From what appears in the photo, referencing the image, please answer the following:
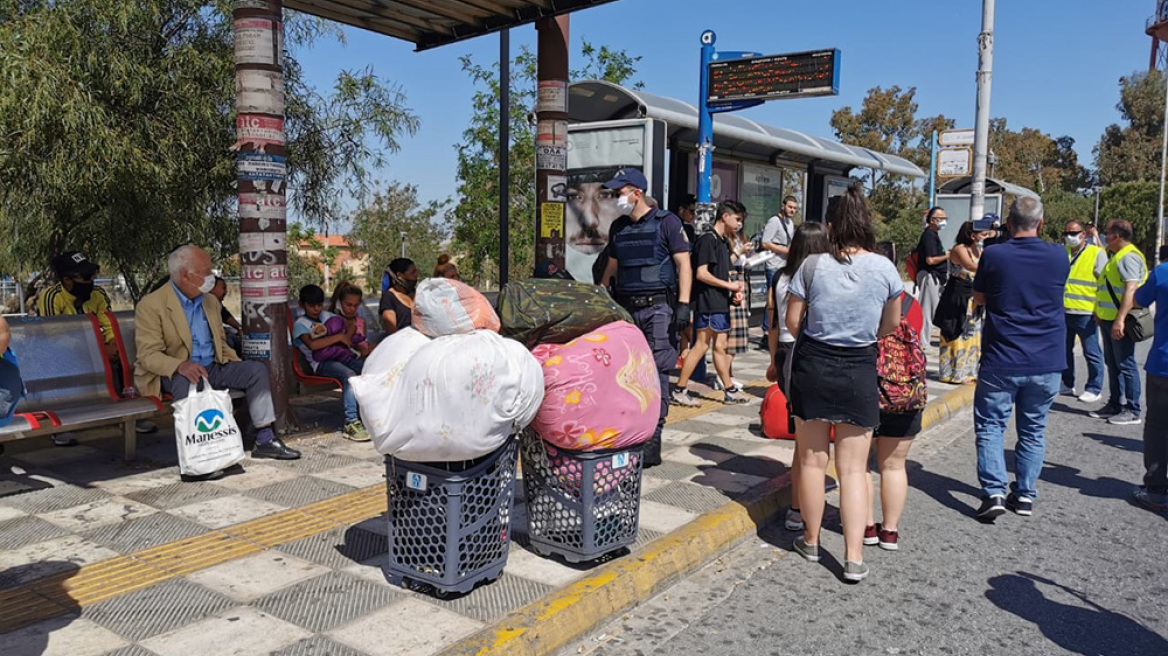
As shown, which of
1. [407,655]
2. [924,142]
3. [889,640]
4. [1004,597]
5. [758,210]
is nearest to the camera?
[407,655]

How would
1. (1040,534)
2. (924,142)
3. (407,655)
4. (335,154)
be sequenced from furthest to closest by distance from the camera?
1. (924,142)
2. (335,154)
3. (1040,534)
4. (407,655)

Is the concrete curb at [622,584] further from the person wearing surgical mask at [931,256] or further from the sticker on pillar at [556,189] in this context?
the person wearing surgical mask at [931,256]

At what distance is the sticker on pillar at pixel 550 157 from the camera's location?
7.77 meters

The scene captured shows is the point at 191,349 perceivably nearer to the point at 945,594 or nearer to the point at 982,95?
the point at 945,594

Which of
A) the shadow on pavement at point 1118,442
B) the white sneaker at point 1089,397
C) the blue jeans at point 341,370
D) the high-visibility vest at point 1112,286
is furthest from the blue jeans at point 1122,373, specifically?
the blue jeans at point 341,370

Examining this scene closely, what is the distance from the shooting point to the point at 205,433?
5105 mm

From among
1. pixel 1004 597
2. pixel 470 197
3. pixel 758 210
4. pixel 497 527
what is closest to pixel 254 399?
pixel 497 527

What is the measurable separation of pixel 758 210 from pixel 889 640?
431 inches

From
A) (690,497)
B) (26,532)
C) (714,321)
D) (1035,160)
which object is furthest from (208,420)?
(1035,160)

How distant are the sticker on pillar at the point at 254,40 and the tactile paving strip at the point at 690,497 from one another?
13.0 ft

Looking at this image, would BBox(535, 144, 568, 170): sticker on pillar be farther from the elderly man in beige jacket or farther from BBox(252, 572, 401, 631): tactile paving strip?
BBox(252, 572, 401, 631): tactile paving strip

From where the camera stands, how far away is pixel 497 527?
353cm

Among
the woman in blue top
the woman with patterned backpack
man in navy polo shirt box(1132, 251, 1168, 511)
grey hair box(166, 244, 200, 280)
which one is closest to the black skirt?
the woman in blue top

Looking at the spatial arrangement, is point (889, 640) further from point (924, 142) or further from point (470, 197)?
point (924, 142)
